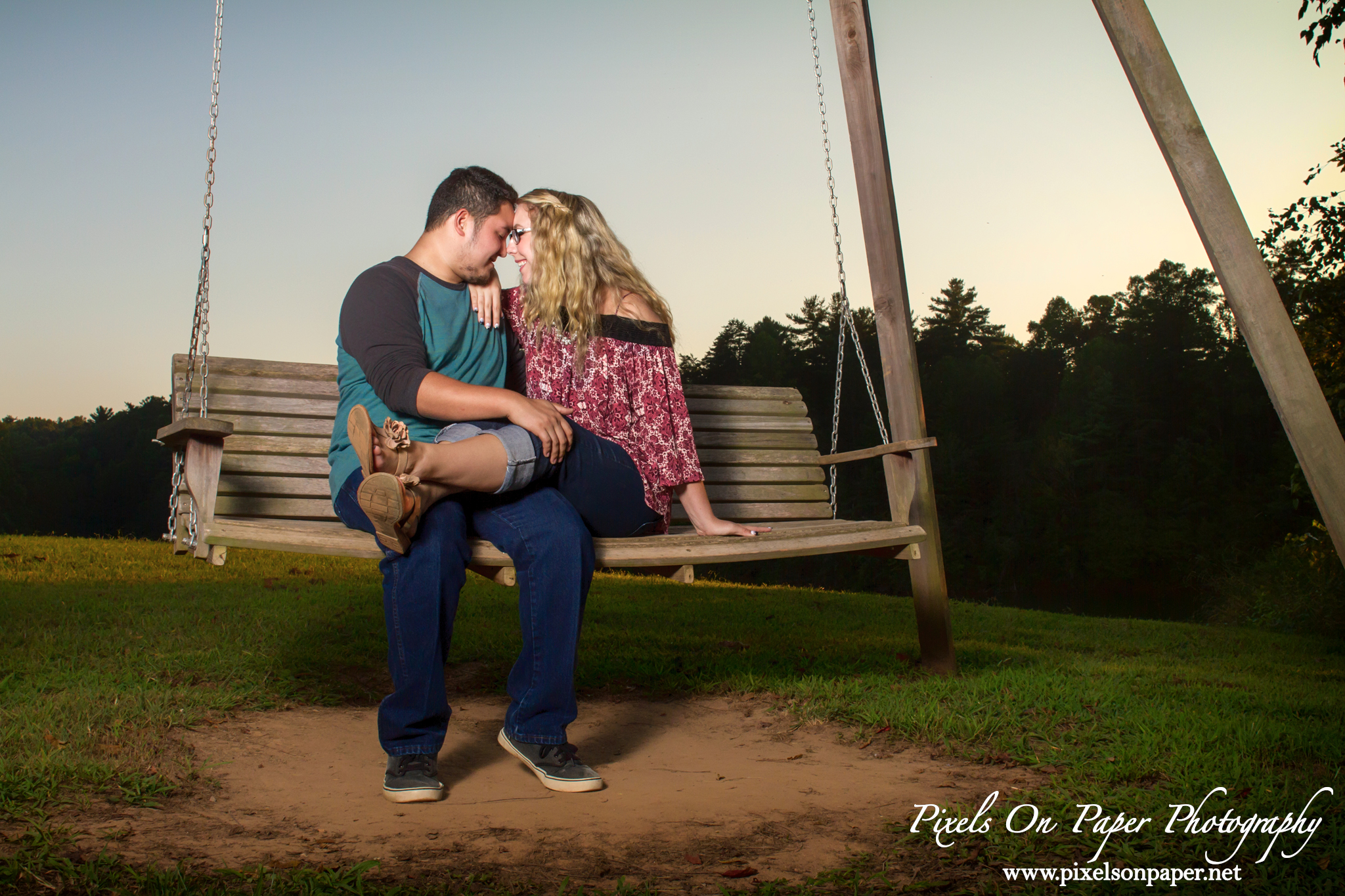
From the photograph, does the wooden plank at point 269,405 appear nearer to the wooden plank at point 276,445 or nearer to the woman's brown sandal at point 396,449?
the wooden plank at point 276,445

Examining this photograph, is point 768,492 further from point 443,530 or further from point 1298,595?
point 1298,595

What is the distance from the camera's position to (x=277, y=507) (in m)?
3.72

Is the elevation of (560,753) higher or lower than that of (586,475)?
lower

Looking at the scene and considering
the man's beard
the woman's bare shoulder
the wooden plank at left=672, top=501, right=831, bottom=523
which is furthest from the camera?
the wooden plank at left=672, top=501, right=831, bottom=523

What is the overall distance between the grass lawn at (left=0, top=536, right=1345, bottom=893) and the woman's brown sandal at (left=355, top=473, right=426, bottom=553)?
774 millimetres

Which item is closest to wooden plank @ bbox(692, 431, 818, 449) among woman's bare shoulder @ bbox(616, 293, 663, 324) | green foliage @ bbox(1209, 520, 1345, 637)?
woman's bare shoulder @ bbox(616, 293, 663, 324)

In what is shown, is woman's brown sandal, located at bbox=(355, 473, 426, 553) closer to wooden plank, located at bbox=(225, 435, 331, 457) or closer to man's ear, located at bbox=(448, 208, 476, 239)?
man's ear, located at bbox=(448, 208, 476, 239)

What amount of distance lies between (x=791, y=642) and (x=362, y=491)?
4.01 m

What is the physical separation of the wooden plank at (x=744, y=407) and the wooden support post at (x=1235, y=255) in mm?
2060

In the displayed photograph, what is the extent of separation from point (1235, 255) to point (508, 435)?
236 centimetres

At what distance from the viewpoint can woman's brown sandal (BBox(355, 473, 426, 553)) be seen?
236 cm

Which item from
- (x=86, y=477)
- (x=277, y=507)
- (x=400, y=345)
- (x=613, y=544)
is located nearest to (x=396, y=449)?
(x=400, y=345)

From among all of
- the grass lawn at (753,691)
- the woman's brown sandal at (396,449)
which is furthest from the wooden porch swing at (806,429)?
the grass lawn at (753,691)

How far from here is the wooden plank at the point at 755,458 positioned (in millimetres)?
4781
